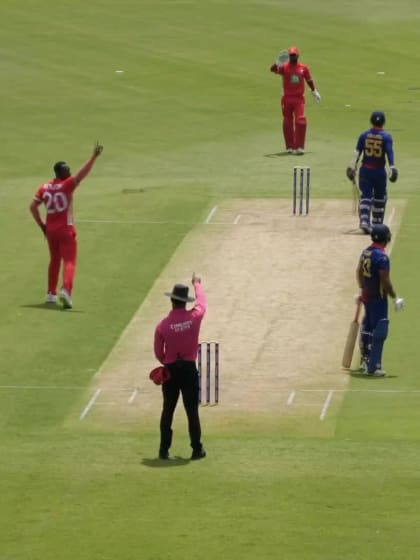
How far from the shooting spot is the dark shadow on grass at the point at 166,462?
65.9 ft

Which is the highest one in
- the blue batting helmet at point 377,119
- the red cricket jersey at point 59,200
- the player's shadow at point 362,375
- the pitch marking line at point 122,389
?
the blue batting helmet at point 377,119

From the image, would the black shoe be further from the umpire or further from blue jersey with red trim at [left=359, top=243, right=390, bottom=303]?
blue jersey with red trim at [left=359, top=243, right=390, bottom=303]

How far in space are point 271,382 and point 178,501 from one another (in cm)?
606

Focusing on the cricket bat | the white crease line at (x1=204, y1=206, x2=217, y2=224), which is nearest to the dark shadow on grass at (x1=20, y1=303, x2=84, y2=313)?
the cricket bat

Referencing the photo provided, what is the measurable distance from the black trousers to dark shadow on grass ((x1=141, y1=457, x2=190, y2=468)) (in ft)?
0.74

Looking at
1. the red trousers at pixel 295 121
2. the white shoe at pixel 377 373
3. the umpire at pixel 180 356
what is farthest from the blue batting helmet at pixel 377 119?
the umpire at pixel 180 356

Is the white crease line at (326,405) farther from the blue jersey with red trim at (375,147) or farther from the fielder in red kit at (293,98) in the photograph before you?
the fielder in red kit at (293,98)

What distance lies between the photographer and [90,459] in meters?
20.3

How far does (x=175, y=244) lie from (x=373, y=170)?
377cm

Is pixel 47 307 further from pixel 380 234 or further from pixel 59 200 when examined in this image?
pixel 380 234

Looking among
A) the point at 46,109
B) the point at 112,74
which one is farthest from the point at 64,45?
the point at 46,109

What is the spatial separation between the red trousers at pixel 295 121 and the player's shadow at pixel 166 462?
21.0 m

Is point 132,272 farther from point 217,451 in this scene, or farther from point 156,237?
point 217,451

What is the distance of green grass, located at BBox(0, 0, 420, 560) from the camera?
1814cm
